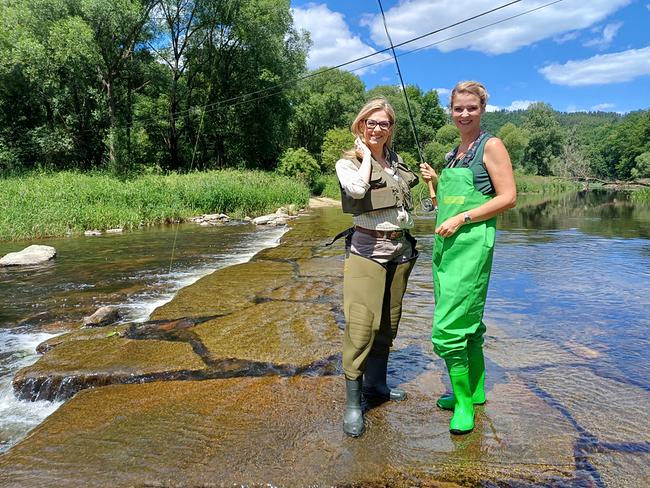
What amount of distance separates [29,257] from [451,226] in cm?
1033

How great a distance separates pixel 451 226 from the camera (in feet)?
8.79

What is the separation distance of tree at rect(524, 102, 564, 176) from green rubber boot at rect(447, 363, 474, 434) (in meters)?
89.0

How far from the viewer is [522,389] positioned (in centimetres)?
340

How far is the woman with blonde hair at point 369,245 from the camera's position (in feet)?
9.35

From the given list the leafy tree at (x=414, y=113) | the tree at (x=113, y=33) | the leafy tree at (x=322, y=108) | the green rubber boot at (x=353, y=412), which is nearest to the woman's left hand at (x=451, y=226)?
the green rubber boot at (x=353, y=412)

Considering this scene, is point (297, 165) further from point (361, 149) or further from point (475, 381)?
point (475, 381)

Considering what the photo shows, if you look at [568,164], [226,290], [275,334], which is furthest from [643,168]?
[275,334]

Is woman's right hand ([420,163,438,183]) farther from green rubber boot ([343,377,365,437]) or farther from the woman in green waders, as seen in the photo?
green rubber boot ([343,377,365,437])

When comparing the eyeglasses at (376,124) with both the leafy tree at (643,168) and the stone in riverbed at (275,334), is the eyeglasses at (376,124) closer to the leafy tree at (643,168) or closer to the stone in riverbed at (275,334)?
the stone in riverbed at (275,334)

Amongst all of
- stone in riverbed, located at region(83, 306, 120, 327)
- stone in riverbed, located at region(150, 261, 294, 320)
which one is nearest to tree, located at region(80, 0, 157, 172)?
stone in riverbed, located at region(150, 261, 294, 320)

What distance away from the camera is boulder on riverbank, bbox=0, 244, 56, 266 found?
993cm

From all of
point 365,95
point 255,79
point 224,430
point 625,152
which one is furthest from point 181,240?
point 625,152

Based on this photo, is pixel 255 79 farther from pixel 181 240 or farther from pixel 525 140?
pixel 525 140

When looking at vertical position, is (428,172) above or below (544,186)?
above
